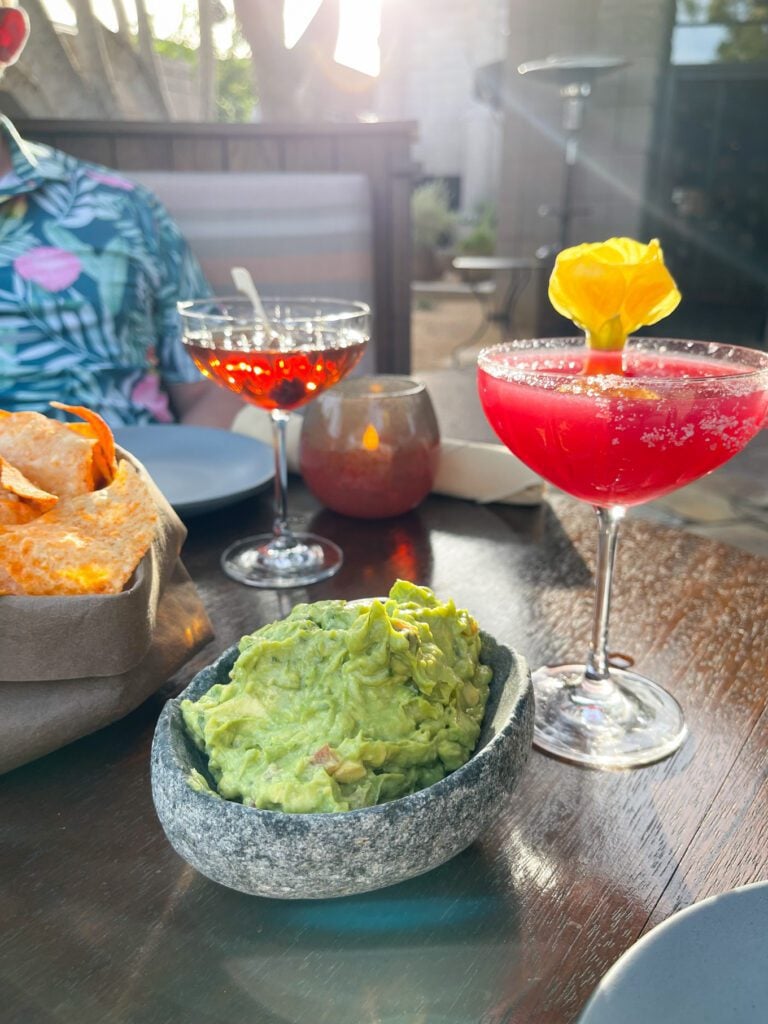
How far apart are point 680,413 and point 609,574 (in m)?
0.17

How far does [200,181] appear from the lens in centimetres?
238

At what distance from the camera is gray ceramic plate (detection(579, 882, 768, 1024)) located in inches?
16.2

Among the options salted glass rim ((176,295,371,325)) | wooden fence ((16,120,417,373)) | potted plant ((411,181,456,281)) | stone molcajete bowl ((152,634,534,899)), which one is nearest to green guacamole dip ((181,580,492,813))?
stone molcajete bowl ((152,634,534,899))

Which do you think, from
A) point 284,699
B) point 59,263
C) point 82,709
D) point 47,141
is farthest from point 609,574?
point 47,141

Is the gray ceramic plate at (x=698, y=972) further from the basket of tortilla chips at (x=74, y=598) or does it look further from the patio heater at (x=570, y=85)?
the patio heater at (x=570, y=85)

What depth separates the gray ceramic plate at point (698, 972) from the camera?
1.35 ft

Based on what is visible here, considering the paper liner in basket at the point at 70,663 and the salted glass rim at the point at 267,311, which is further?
the salted glass rim at the point at 267,311

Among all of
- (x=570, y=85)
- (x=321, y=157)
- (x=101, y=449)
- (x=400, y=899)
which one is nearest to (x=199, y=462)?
(x=101, y=449)

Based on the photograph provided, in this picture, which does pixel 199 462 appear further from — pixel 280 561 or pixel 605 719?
pixel 605 719

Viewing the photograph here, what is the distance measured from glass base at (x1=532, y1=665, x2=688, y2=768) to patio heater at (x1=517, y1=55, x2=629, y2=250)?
201 inches

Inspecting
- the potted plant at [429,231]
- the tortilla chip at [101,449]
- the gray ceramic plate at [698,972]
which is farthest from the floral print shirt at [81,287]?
the potted plant at [429,231]

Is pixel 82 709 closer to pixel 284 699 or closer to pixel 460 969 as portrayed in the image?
pixel 284 699

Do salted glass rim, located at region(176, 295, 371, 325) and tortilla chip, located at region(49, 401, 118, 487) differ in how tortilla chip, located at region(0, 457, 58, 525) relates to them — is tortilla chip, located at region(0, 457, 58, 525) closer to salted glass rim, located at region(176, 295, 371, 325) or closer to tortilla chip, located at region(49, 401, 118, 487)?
tortilla chip, located at region(49, 401, 118, 487)

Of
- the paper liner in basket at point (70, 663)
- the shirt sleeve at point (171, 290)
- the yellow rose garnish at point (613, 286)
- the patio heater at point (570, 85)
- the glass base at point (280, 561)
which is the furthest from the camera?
the patio heater at point (570, 85)
